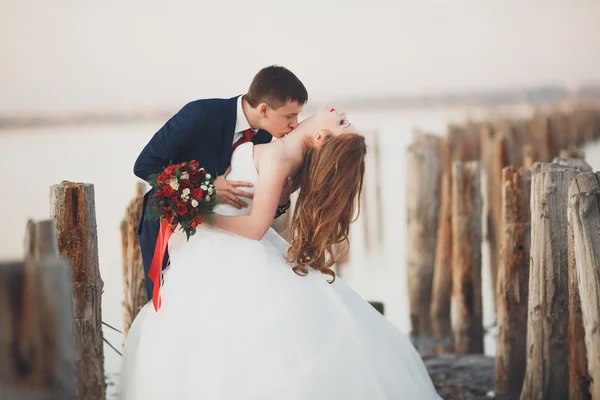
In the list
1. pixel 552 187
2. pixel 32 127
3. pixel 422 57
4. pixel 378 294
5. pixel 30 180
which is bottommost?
pixel 378 294

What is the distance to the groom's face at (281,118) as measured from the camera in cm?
457

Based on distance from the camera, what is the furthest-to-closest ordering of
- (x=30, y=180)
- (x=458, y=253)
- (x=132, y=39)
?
(x=132, y=39) < (x=30, y=180) < (x=458, y=253)

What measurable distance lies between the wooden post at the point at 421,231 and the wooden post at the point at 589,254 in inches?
160

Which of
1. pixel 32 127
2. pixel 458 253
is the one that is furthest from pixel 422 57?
pixel 458 253

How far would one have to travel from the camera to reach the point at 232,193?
15.0 ft

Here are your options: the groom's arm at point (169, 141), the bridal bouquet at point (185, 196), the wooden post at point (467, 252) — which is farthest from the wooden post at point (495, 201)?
the bridal bouquet at point (185, 196)

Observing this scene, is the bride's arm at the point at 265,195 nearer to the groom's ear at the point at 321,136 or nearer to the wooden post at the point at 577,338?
the groom's ear at the point at 321,136

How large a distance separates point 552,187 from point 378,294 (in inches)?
198

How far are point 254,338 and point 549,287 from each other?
168 centimetres

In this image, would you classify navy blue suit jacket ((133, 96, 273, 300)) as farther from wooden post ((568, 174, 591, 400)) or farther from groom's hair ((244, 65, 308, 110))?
wooden post ((568, 174, 591, 400))

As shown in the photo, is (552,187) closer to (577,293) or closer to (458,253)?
(577,293)

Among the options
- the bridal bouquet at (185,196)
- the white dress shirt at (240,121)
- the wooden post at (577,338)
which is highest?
the white dress shirt at (240,121)

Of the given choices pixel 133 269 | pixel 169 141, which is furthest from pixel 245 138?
pixel 133 269

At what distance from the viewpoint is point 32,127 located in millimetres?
24219
